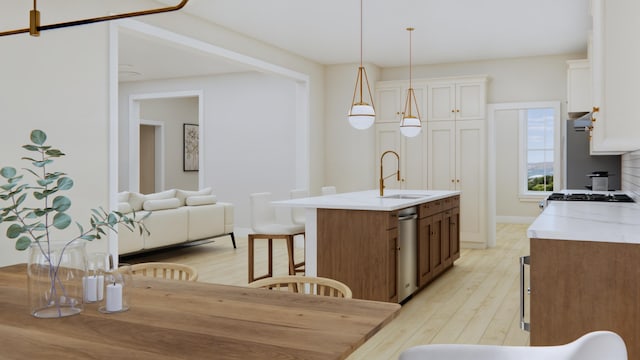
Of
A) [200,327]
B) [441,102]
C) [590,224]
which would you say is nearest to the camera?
[200,327]

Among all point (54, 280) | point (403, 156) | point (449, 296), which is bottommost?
point (449, 296)

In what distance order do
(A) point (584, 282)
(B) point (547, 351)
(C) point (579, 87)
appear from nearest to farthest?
(B) point (547, 351), (A) point (584, 282), (C) point (579, 87)

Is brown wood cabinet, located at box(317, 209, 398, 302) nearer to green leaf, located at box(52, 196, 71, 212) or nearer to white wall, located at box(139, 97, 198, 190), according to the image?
green leaf, located at box(52, 196, 71, 212)

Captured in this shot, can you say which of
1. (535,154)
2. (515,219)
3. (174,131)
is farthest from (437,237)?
Answer: (174,131)

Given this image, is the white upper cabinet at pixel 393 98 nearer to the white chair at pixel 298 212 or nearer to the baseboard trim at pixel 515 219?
the white chair at pixel 298 212

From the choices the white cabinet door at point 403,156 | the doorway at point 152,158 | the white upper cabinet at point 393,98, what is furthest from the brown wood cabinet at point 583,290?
the doorway at point 152,158

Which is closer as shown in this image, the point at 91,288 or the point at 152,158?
the point at 91,288

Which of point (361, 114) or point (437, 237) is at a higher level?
point (361, 114)

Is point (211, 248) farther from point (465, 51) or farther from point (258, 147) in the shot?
point (465, 51)

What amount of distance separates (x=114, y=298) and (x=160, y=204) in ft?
16.8

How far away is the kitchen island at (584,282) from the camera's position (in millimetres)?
2246

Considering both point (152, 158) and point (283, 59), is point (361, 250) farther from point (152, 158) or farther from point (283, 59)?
point (152, 158)

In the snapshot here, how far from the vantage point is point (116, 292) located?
5.26 feet

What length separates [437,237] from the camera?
5.35 meters
